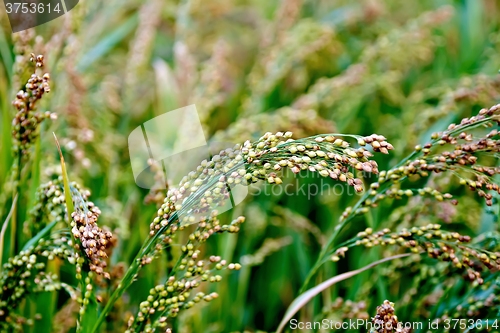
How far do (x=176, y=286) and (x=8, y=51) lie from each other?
3.82ft

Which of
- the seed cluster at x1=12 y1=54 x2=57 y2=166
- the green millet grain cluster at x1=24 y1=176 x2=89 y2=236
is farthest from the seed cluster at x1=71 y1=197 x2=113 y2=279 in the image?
the seed cluster at x1=12 y1=54 x2=57 y2=166

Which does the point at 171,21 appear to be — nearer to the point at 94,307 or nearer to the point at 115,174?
the point at 115,174

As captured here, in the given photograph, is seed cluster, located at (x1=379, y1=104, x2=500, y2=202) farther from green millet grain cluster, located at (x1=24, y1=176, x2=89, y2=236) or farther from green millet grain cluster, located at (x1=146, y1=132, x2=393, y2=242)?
green millet grain cluster, located at (x1=24, y1=176, x2=89, y2=236)

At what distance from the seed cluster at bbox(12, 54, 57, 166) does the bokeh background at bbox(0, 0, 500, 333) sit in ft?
0.34

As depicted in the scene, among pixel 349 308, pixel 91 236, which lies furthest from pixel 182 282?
pixel 349 308

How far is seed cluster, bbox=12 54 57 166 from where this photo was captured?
0.62 meters

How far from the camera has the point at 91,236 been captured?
1.70 feet

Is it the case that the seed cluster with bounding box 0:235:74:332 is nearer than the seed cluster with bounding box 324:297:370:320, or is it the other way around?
the seed cluster with bounding box 0:235:74:332

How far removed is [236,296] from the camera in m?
1.25

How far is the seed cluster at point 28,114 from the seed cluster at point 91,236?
0.25m

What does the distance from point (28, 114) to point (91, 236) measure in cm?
36

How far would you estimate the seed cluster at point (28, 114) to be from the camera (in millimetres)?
619

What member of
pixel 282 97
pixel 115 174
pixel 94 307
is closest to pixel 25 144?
pixel 94 307

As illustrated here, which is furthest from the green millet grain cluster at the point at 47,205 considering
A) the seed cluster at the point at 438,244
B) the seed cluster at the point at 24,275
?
the seed cluster at the point at 438,244
